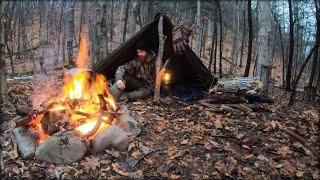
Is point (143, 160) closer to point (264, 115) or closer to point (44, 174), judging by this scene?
point (44, 174)

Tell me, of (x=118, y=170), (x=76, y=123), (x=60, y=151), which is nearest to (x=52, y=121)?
(x=76, y=123)

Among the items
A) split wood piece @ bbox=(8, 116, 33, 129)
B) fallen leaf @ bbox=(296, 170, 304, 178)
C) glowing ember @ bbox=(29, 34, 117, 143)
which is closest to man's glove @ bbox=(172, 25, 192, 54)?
glowing ember @ bbox=(29, 34, 117, 143)

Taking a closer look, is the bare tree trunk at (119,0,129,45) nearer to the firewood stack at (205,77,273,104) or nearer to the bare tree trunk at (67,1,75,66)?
the bare tree trunk at (67,1,75,66)

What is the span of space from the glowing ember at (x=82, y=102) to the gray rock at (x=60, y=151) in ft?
1.21

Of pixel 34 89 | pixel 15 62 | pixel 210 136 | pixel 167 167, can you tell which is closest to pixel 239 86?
pixel 210 136

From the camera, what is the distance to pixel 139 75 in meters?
8.42

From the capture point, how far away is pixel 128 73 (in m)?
8.29

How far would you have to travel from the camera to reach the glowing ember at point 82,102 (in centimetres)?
546

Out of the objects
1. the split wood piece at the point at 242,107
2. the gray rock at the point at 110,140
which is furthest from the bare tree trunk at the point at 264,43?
the gray rock at the point at 110,140

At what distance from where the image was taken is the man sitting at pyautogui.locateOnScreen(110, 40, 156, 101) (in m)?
8.02

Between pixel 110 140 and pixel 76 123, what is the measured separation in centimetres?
76

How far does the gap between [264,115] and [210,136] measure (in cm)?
175

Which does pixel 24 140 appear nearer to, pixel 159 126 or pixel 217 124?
pixel 159 126

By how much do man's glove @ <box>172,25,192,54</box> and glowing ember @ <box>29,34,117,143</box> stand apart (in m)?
2.06
